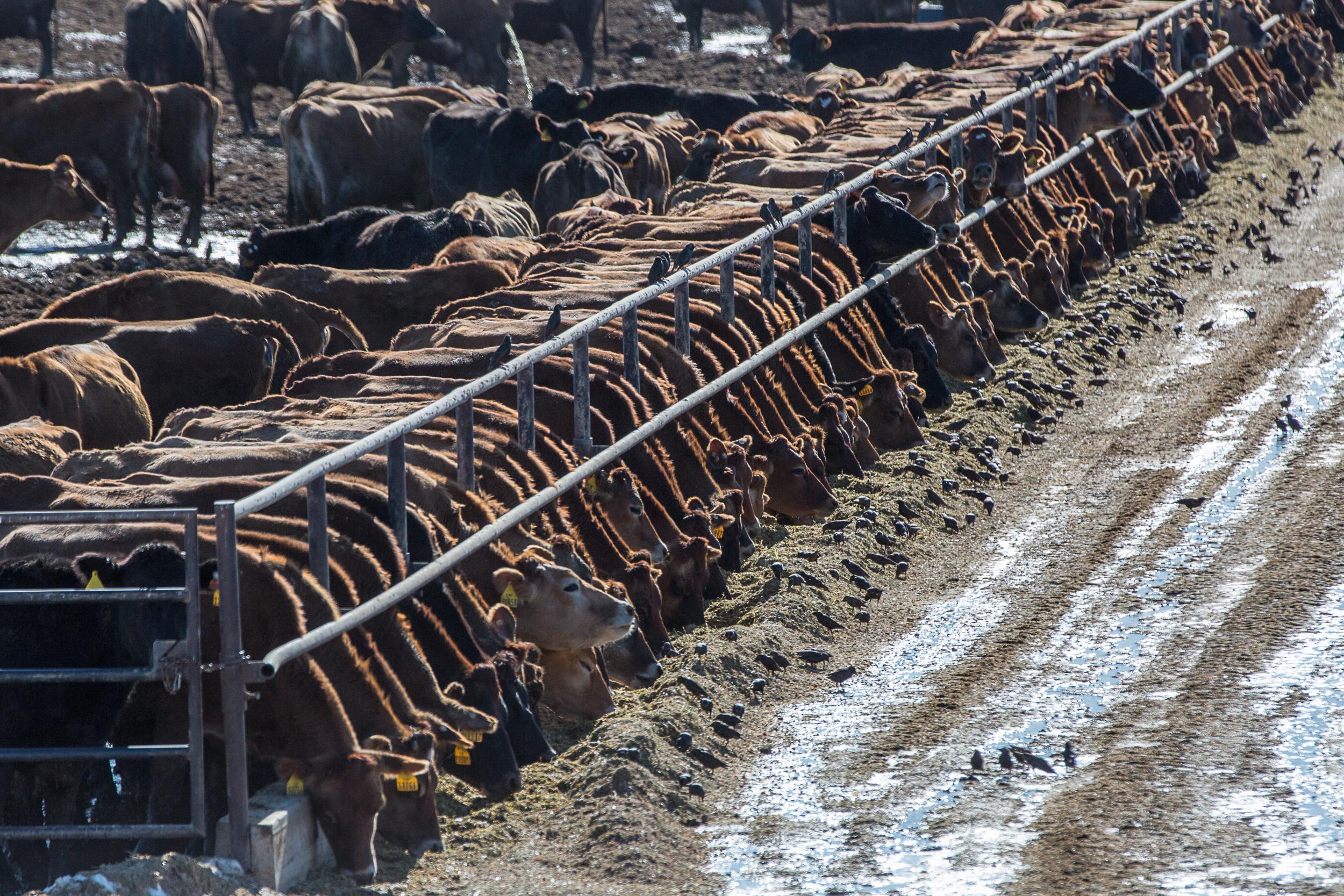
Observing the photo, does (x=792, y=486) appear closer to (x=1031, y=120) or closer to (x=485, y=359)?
(x=485, y=359)

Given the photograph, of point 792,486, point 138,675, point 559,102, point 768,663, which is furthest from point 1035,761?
point 559,102

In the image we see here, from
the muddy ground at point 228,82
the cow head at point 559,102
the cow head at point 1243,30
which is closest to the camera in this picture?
the muddy ground at point 228,82

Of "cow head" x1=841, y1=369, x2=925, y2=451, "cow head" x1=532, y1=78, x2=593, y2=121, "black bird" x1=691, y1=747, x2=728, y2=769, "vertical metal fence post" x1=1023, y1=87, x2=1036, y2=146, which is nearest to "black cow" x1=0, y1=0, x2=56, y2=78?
"cow head" x1=532, y1=78, x2=593, y2=121

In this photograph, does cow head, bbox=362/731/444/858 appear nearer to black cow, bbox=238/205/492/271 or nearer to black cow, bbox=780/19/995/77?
black cow, bbox=238/205/492/271

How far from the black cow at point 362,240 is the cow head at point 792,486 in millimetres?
6220

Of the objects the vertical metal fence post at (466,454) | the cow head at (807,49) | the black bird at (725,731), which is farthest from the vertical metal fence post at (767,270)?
the cow head at (807,49)

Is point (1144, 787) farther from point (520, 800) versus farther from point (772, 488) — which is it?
point (772, 488)

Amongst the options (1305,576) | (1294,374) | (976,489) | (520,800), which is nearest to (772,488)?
(976,489)

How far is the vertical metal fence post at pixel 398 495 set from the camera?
6445mm

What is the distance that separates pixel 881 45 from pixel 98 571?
25861 millimetres

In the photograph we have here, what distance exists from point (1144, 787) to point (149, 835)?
142 inches

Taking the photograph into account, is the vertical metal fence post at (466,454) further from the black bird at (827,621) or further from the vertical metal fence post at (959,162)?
the vertical metal fence post at (959,162)

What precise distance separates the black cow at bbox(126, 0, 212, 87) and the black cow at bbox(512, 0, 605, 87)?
294 inches

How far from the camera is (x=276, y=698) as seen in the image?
5.79 metres
